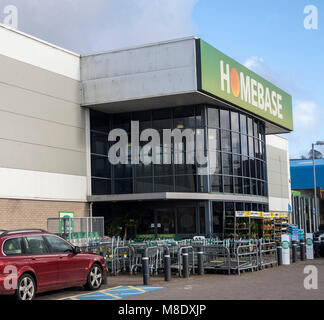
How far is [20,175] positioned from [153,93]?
7225 millimetres

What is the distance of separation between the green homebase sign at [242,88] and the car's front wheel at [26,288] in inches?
580

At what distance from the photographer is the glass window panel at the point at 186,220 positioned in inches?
1080

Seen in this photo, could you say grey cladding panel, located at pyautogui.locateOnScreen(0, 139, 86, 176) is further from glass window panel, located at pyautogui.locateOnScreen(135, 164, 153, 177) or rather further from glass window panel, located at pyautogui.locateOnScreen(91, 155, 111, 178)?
glass window panel, located at pyautogui.locateOnScreen(135, 164, 153, 177)

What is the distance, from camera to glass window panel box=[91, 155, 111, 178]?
27641 millimetres

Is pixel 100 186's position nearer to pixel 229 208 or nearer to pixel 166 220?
pixel 166 220

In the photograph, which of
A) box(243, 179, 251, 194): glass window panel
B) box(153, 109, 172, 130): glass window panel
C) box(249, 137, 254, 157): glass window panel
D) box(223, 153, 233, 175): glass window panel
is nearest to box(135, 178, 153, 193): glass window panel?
box(153, 109, 172, 130): glass window panel

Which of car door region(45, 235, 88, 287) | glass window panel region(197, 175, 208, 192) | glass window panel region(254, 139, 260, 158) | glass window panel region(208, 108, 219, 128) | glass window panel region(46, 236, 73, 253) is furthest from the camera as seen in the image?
glass window panel region(254, 139, 260, 158)

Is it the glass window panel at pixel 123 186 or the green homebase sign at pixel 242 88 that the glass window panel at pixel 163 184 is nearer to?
the glass window panel at pixel 123 186

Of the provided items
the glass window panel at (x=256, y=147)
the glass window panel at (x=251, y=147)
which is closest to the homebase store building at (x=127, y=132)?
the glass window panel at (x=251, y=147)

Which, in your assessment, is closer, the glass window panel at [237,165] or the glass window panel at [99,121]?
the glass window panel at [99,121]

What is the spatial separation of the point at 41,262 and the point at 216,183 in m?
16.2
